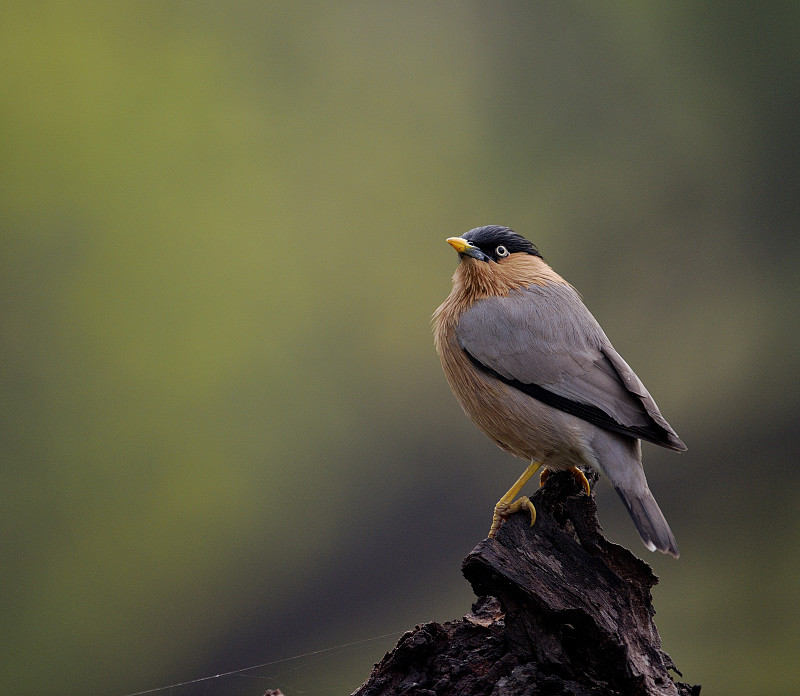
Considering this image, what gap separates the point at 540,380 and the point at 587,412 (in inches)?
6.6

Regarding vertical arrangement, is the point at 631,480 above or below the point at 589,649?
above

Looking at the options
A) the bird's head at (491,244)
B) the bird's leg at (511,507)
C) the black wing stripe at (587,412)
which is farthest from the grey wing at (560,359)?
the bird's leg at (511,507)

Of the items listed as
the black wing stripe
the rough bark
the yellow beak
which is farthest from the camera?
the yellow beak

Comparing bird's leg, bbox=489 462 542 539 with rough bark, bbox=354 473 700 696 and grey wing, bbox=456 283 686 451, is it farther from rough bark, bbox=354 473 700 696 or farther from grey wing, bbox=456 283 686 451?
grey wing, bbox=456 283 686 451

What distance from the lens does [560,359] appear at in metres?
2.52

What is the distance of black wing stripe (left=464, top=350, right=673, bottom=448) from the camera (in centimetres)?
236

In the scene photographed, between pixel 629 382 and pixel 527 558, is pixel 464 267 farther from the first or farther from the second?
pixel 527 558

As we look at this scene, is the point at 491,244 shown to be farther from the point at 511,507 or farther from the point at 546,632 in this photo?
the point at 546,632

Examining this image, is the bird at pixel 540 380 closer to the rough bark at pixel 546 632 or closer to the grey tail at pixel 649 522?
the grey tail at pixel 649 522

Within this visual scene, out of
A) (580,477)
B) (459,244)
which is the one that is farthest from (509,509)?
(459,244)

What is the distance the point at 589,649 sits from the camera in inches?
84.3

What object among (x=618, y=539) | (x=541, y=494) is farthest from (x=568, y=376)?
(x=618, y=539)

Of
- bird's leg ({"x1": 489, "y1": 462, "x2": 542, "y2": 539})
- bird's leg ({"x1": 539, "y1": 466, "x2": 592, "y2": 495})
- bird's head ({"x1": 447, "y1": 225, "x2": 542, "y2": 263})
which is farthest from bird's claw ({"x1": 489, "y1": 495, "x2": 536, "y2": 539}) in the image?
bird's head ({"x1": 447, "y1": 225, "x2": 542, "y2": 263})

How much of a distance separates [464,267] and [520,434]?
2.06 feet
